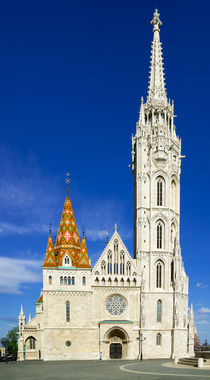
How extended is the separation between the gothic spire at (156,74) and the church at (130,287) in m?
6.36

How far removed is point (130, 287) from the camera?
55.2 m

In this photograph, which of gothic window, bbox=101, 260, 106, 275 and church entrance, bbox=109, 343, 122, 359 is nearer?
church entrance, bbox=109, 343, 122, 359

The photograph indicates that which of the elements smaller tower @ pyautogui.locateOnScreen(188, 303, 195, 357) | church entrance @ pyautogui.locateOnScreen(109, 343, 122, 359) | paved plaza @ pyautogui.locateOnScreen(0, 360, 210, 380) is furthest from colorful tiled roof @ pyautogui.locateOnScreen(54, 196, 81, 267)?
smaller tower @ pyautogui.locateOnScreen(188, 303, 195, 357)

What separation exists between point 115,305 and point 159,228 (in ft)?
41.4

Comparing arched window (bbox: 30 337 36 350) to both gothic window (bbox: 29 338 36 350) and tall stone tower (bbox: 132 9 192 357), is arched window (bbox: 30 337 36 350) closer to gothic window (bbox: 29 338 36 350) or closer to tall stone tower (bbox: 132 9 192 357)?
gothic window (bbox: 29 338 36 350)

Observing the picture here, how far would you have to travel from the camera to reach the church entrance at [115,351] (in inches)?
2120

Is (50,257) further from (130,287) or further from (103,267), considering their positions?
(130,287)

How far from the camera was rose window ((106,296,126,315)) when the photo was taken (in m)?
54.3

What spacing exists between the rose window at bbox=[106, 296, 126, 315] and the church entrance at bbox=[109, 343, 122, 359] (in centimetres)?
430

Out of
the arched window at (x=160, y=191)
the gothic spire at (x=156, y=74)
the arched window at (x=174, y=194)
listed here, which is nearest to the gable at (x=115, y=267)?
the arched window at (x=160, y=191)

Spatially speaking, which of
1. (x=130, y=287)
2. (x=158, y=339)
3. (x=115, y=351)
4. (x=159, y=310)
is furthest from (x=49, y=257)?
(x=158, y=339)

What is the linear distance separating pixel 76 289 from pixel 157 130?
26837 millimetres

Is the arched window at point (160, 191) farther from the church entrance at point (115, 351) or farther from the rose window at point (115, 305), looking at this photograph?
the church entrance at point (115, 351)

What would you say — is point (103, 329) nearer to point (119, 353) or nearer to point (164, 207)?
point (119, 353)
